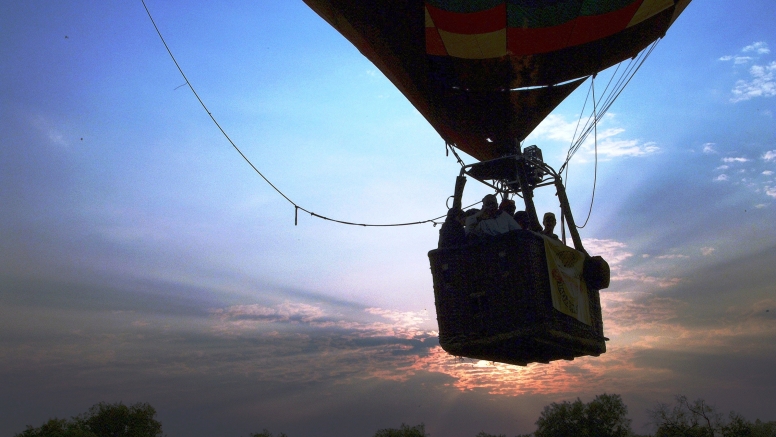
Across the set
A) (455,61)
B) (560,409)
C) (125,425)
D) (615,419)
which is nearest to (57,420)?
(125,425)

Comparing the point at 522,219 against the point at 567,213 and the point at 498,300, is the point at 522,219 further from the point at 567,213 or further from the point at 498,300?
the point at 498,300

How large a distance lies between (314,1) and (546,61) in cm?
313

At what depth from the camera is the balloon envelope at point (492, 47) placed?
705 centimetres

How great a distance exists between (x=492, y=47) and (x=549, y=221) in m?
2.50

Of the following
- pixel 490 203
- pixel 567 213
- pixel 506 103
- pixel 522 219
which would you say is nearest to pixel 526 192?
pixel 567 213

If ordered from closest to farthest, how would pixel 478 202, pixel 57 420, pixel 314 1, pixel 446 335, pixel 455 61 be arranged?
pixel 446 335 < pixel 478 202 < pixel 314 1 < pixel 455 61 < pixel 57 420

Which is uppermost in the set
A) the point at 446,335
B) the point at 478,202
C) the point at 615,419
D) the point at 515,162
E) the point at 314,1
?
the point at 314,1

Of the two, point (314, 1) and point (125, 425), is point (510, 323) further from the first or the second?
point (125, 425)

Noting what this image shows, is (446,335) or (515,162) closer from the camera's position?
(446,335)

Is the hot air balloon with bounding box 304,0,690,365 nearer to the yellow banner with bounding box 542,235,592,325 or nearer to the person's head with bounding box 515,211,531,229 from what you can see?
the yellow banner with bounding box 542,235,592,325

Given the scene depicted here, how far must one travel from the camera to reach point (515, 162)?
6.94m

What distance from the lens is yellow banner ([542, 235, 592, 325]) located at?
5270mm

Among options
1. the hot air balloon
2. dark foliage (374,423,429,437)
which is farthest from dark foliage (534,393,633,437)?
the hot air balloon

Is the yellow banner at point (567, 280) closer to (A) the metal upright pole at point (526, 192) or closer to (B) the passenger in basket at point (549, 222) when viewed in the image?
(B) the passenger in basket at point (549, 222)
